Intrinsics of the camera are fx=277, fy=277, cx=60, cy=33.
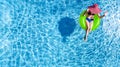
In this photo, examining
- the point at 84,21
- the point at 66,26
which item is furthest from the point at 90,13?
the point at 66,26

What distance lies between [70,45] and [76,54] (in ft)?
0.65

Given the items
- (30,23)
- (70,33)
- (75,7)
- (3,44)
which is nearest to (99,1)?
(75,7)

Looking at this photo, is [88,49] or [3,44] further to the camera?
[88,49]

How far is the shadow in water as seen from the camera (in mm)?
4996

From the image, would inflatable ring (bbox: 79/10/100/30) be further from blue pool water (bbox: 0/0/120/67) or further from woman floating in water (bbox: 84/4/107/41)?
blue pool water (bbox: 0/0/120/67)

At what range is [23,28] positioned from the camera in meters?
4.88

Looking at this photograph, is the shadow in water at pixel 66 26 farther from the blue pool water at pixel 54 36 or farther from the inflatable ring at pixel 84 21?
the inflatable ring at pixel 84 21

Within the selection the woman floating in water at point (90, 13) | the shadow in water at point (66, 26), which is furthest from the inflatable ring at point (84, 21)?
the shadow in water at point (66, 26)

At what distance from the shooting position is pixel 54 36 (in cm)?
497

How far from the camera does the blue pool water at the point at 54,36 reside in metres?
4.82

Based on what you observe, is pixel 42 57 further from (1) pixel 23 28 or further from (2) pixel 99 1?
(2) pixel 99 1

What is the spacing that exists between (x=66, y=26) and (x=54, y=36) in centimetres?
29

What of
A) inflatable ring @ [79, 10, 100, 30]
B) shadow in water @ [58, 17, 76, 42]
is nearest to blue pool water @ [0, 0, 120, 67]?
shadow in water @ [58, 17, 76, 42]

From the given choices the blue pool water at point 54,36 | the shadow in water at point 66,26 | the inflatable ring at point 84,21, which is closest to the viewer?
the inflatable ring at point 84,21
